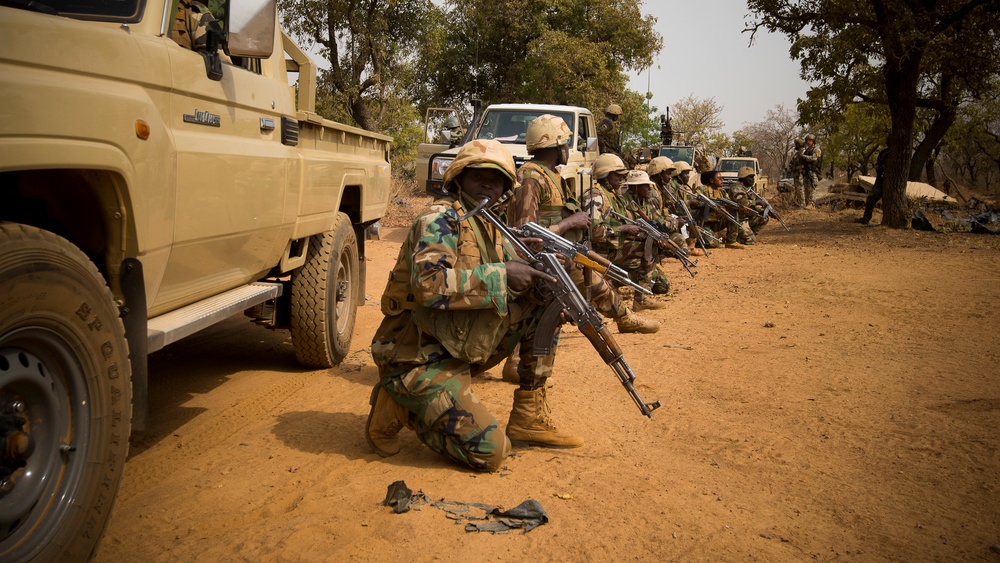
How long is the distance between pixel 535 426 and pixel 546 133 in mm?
2339

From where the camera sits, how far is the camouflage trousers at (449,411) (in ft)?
11.8

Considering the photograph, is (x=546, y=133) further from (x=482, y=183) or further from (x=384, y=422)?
(x=384, y=422)

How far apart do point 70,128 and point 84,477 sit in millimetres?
1043

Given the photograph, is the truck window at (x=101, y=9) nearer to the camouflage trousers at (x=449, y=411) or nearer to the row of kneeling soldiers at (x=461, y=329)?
the row of kneeling soldiers at (x=461, y=329)

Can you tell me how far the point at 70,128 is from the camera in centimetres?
239

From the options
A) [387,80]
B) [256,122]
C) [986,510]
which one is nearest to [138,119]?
[256,122]

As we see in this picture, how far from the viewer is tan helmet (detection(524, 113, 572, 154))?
18.5 feet

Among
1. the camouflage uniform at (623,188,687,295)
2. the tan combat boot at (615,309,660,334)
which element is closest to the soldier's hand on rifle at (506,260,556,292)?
the tan combat boot at (615,309,660,334)

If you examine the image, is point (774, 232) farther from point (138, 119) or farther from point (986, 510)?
point (138, 119)

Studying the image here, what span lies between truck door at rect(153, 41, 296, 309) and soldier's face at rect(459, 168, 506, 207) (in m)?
1.04

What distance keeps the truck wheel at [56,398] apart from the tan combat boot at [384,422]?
4.53 feet

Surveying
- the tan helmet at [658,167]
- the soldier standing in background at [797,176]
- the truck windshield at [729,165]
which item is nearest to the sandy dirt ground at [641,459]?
the tan helmet at [658,167]

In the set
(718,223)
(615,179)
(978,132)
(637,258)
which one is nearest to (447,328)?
(615,179)

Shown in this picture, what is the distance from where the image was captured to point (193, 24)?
3488 millimetres
